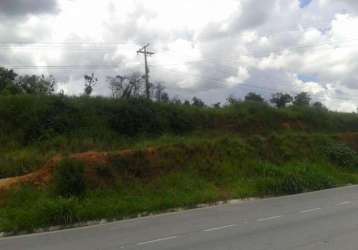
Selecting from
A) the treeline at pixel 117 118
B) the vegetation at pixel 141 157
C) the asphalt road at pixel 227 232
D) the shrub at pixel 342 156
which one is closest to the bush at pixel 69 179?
the vegetation at pixel 141 157

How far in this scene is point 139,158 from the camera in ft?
68.1

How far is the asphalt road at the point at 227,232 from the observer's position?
9.66m

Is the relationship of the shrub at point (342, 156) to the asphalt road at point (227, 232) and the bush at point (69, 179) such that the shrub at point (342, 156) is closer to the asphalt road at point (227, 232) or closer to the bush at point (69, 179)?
the asphalt road at point (227, 232)

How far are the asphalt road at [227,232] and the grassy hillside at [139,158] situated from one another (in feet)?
7.01

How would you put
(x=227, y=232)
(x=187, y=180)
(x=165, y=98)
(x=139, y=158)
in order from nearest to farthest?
1. (x=227, y=232)
2. (x=187, y=180)
3. (x=139, y=158)
4. (x=165, y=98)

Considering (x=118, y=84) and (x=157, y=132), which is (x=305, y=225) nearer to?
(x=157, y=132)

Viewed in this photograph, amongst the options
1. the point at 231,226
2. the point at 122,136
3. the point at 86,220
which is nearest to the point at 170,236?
the point at 231,226

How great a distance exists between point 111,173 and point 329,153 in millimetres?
16872

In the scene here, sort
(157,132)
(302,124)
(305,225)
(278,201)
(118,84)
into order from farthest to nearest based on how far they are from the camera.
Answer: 1. (118,84)
2. (302,124)
3. (157,132)
4. (278,201)
5. (305,225)

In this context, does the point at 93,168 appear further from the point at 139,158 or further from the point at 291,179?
the point at 291,179

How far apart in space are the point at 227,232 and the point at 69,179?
7552 millimetres

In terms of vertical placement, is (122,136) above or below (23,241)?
above

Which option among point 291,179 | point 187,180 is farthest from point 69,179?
point 291,179

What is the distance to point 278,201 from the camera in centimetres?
1809
